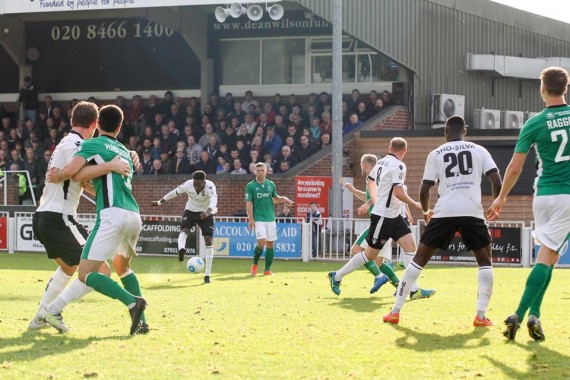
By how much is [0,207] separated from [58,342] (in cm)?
2315

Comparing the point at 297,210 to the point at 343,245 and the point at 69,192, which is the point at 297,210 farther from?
the point at 69,192

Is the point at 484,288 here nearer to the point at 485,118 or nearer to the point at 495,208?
the point at 495,208

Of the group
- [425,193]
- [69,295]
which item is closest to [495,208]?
[425,193]

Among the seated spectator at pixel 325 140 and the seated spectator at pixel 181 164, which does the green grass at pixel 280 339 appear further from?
the seated spectator at pixel 181 164

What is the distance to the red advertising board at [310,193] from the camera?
2998cm

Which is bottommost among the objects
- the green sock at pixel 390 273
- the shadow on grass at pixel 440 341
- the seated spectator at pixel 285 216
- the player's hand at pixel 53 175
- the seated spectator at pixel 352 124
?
the shadow on grass at pixel 440 341

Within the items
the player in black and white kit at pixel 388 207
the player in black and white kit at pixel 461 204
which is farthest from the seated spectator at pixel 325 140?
the player in black and white kit at pixel 461 204

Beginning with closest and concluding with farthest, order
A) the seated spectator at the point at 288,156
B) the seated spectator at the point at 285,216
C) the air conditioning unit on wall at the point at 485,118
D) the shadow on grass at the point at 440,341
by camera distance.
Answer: the shadow on grass at the point at 440,341
the seated spectator at the point at 285,216
the seated spectator at the point at 288,156
the air conditioning unit on wall at the point at 485,118

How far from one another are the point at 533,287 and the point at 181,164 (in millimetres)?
23672

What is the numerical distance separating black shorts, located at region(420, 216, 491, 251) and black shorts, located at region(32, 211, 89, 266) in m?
3.28

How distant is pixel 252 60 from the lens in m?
38.9

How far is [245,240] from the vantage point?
27844mm

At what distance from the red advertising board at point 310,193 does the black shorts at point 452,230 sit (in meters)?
18.9

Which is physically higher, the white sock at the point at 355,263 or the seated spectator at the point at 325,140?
the seated spectator at the point at 325,140
